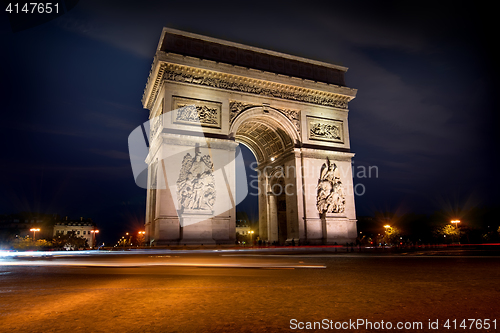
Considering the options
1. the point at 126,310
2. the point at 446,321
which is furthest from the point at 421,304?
the point at 126,310

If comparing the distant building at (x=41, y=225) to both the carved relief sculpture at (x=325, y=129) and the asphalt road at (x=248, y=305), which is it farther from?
the asphalt road at (x=248, y=305)

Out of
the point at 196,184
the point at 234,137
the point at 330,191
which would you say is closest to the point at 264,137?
the point at 234,137

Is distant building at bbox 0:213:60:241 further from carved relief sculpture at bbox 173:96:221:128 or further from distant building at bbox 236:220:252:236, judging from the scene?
carved relief sculpture at bbox 173:96:221:128

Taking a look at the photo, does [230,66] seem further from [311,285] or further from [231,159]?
[311,285]

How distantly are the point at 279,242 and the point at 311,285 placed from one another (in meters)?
23.5

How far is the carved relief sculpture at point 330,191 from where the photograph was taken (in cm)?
2281

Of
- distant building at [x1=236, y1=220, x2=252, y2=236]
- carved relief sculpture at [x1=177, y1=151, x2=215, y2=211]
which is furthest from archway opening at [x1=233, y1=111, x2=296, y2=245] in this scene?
distant building at [x1=236, y1=220, x2=252, y2=236]

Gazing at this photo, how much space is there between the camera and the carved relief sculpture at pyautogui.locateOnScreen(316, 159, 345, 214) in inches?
898

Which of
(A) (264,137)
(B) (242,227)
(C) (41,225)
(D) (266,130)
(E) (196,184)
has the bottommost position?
(B) (242,227)

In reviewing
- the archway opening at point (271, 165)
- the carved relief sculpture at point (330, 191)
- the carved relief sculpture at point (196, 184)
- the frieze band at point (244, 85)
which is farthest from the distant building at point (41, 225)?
the carved relief sculpture at point (330, 191)

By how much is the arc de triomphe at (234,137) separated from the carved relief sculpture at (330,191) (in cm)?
7

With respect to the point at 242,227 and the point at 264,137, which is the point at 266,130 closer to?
the point at 264,137

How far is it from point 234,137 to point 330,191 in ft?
25.4

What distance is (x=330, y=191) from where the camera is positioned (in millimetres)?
23094
